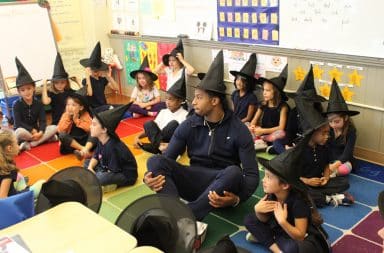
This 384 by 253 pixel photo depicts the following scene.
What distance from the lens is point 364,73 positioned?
366 centimetres

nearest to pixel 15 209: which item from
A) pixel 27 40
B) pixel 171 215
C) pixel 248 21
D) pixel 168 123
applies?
pixel 171 215

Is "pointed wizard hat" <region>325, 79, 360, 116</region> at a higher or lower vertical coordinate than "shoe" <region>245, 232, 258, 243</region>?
higher

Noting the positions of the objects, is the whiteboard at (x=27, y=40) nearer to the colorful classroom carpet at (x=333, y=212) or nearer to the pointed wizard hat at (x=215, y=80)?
the colorful classroom carpet at (x=333, y=212)

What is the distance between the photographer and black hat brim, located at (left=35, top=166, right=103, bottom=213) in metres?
2.16

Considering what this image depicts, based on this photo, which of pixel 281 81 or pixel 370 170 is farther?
pixel 281 81

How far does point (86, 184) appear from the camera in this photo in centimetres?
222

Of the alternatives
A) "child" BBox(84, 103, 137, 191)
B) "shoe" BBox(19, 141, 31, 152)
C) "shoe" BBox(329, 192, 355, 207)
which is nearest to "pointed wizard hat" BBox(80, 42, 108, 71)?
"shoe" BBox(19, 141, 31, 152)

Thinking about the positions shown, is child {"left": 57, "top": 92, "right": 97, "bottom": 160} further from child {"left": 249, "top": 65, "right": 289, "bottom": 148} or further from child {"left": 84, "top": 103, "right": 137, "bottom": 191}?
child {"left": 249, "top": 65, "right": 289, "bottom": 148}

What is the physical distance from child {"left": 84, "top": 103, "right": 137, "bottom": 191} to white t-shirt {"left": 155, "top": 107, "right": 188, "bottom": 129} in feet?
2.87

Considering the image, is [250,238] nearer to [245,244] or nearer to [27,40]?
[245,244]

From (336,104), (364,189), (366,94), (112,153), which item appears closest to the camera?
(364,189)

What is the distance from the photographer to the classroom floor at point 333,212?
2607 mm

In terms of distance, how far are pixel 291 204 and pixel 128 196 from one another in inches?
58.2

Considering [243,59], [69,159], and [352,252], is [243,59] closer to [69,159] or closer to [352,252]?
[69,159]
